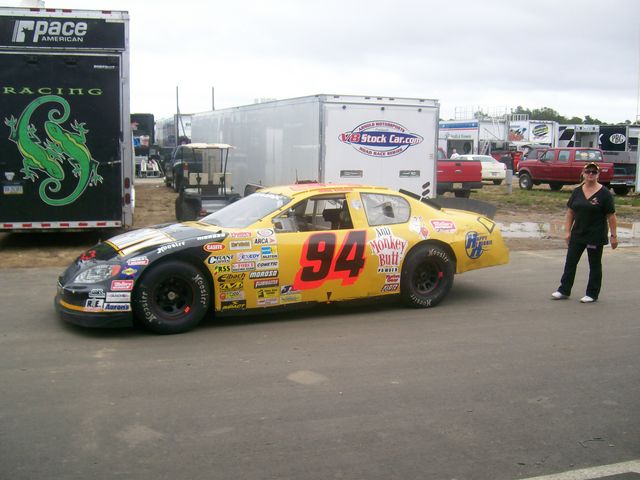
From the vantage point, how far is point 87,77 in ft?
35.8

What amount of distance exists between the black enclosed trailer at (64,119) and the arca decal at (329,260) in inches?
211

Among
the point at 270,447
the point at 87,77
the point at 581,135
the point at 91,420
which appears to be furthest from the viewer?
the point at 581,135

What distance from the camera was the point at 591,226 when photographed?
816 cm

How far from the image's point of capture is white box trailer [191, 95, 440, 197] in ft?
41.7

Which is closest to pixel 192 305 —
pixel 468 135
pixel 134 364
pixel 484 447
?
pixel 134 364

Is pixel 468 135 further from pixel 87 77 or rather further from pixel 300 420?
pixel 300 420

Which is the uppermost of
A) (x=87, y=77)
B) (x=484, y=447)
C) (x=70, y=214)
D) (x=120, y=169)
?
(x=87, y=77)

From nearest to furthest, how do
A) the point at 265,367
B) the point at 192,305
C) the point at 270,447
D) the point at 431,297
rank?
the point at 270,447
the point at 265,367
the point at 192,305
the point at 431,297

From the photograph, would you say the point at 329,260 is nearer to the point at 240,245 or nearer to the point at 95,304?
the point at 240,245

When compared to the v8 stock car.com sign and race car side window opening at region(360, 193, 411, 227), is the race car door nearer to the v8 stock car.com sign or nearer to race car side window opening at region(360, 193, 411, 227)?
race car side window opening at region(360, 193, 411, 227)

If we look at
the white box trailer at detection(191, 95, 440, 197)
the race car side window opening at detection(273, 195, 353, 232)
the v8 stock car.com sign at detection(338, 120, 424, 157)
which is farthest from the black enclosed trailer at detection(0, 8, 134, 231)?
the race car side window opening at detection(273, 195, 353, 232)

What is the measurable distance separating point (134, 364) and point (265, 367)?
3.54ft

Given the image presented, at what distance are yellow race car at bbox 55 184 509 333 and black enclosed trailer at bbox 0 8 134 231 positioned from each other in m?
4.24

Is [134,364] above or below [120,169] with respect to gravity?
below
